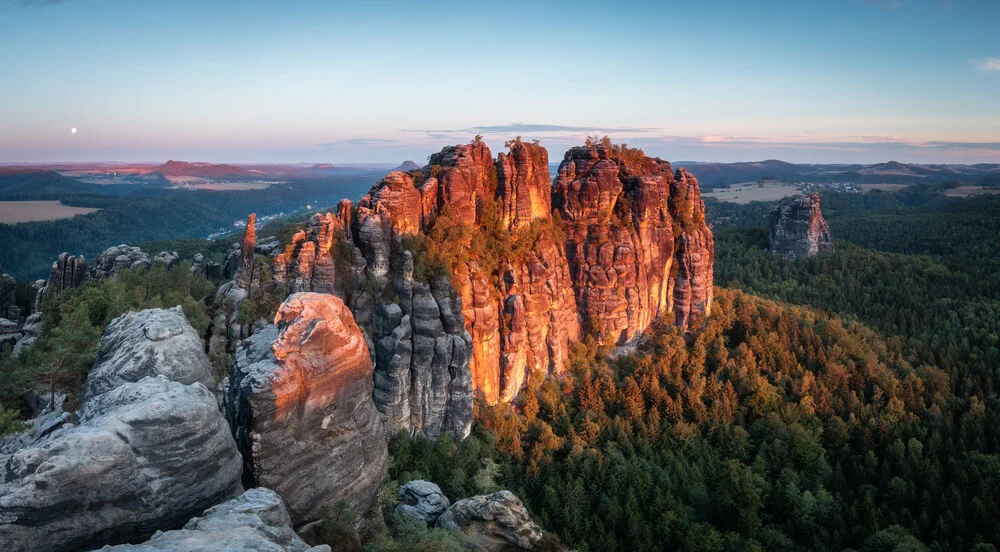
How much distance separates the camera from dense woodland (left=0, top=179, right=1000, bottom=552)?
34156 mm

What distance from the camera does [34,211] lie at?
15062cm

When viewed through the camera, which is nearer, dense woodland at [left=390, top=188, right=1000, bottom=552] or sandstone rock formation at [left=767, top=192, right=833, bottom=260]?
dense woodland at [left=390, top=188, right=1000, bottom=552]

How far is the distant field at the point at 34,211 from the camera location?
461ft

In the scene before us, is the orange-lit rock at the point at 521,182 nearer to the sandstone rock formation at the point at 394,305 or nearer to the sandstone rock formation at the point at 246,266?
the sandstone rock formation at the point at 394,305

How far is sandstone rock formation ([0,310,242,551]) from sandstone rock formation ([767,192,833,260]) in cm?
10691

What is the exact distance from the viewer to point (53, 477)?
14.4m

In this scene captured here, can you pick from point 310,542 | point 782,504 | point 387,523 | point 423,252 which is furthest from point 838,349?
point 310,542

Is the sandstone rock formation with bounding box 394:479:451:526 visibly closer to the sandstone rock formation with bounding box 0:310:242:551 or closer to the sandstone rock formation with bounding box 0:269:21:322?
the sandstone rock formation with bounding box 0:310:242:551

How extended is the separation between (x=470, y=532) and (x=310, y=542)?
846 centimetres

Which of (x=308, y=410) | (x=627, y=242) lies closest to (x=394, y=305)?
(x=308, y=410)

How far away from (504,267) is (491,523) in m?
21.9

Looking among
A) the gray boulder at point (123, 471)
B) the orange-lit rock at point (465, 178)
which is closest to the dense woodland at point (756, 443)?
the orange-lit rock at point (465, 178)

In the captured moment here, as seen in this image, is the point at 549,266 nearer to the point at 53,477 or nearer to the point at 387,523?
the point at 387,523

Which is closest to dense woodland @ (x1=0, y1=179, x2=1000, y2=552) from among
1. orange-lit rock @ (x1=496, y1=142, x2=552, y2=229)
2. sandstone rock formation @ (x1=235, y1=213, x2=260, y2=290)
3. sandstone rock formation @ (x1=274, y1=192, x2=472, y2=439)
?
sandstone rock formation @ (x1=274, y1=192, x2=472, y2=439)
